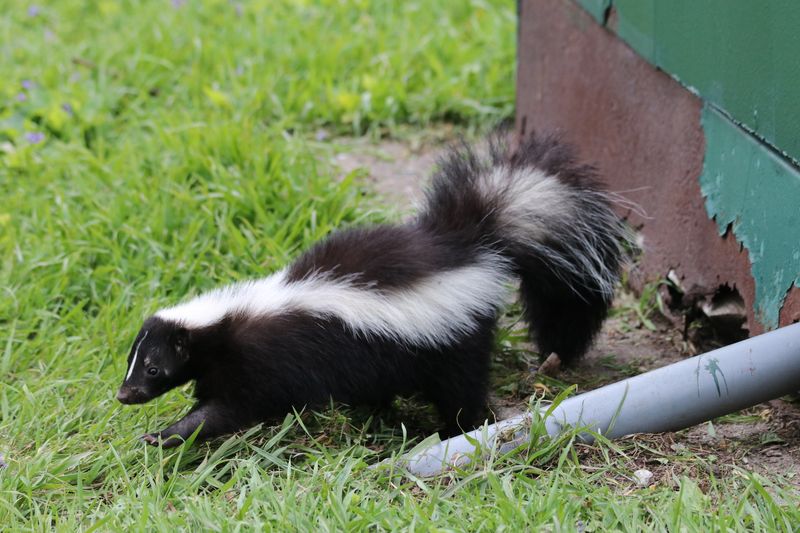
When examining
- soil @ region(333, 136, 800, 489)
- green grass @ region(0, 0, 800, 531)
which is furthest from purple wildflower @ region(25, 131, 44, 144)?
soil @ region(333, 136, 800, 489)

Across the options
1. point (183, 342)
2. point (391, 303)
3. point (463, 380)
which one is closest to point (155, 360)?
point (183, 342)

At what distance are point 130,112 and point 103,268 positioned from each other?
194 cm

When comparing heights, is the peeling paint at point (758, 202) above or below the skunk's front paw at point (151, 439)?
above

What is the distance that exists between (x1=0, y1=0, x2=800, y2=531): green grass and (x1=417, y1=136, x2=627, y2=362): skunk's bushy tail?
20.1 inches

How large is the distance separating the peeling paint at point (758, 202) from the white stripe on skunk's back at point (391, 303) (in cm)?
86

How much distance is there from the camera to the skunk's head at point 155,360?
3.77 metres

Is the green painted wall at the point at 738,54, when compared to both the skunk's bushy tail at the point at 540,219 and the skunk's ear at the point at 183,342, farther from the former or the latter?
the skunk's ear at the point at 183,342

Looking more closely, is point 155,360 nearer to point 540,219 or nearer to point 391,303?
point 391,303

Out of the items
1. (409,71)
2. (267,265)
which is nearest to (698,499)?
(267,265)

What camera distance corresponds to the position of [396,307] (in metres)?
3.68

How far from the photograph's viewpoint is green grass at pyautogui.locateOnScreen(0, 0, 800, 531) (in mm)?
3162

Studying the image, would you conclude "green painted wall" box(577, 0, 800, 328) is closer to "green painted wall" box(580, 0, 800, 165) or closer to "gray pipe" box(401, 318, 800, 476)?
"green painted wall" box(580, 0, 800, 165)

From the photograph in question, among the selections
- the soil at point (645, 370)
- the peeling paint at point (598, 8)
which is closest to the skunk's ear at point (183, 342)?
the soil at point (645, 370)

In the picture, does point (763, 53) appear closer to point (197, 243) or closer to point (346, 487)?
point (346, 487)
